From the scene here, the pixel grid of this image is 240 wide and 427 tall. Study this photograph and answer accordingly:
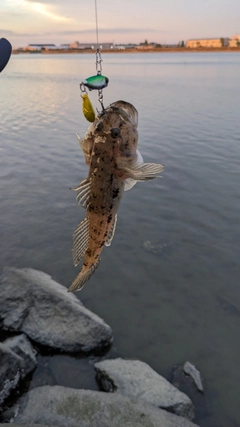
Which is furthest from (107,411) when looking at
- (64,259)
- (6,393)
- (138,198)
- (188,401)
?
(138,198)

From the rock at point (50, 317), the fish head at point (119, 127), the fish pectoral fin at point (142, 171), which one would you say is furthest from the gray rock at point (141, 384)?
the fish head at point (119, 127)

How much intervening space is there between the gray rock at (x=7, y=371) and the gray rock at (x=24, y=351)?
248 mm

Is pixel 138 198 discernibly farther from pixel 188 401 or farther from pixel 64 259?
pixel 188 401

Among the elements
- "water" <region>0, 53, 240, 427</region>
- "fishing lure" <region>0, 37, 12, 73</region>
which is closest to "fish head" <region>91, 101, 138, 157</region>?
"fishing lure" <region>0, 37, 12, 73</region>

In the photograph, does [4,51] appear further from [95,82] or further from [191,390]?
[191,390]

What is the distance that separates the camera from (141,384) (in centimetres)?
664

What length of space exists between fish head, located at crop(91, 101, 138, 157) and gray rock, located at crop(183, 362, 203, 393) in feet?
17.3

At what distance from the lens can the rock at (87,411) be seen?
5.45 metres

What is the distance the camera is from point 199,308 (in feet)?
30.2

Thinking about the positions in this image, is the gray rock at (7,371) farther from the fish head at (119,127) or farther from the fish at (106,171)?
the fish head at (119,127)

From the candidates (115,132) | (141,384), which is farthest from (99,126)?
(141,384)

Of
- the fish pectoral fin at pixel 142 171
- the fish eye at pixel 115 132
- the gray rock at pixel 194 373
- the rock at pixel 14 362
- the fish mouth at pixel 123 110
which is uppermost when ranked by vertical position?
the fish mouth at pixel 123 110

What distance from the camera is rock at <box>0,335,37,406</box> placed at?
21.7 feet

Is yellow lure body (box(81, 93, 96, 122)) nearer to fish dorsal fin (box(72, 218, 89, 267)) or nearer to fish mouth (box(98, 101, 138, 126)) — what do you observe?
fish mouth (box(98, 101, 138, 126))
